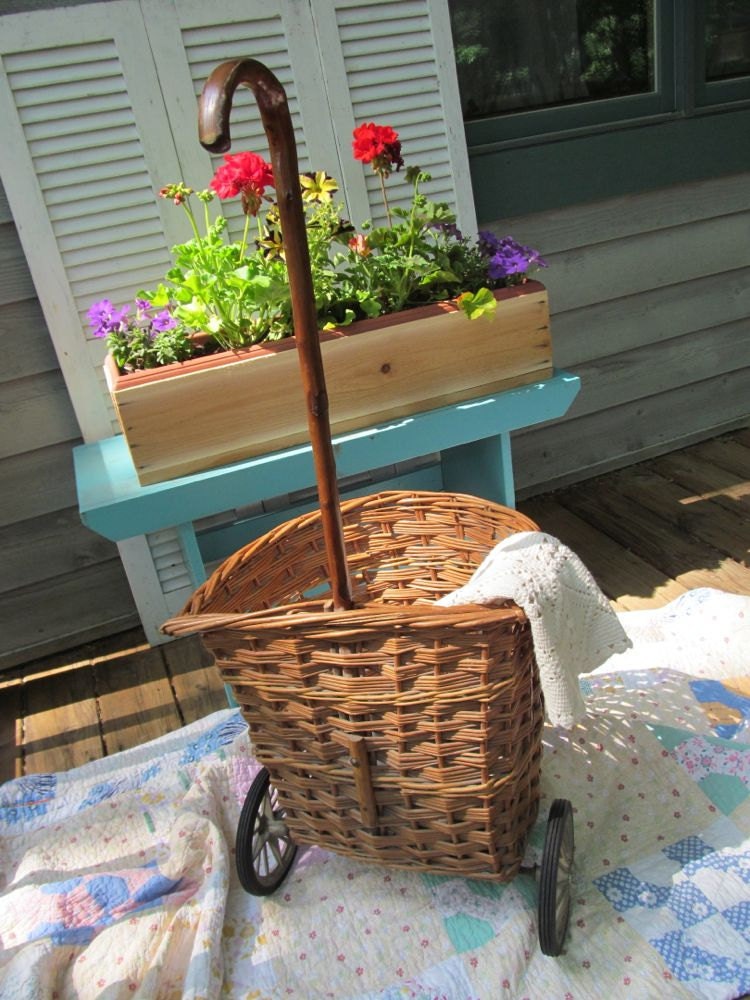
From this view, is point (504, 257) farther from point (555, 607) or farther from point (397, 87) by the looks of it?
Result: point (555, 607)

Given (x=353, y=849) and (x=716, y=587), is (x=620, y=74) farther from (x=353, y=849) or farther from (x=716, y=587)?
(x=353, y=849)

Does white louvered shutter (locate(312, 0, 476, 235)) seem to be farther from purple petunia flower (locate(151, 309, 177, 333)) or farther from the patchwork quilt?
the patchwork quilt

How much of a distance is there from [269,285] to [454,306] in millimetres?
397

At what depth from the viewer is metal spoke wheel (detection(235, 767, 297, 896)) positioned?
126 centimetres

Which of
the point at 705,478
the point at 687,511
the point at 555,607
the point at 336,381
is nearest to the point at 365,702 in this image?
the point at 555,607

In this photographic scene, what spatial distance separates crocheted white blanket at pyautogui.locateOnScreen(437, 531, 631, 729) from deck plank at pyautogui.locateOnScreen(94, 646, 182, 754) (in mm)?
1057

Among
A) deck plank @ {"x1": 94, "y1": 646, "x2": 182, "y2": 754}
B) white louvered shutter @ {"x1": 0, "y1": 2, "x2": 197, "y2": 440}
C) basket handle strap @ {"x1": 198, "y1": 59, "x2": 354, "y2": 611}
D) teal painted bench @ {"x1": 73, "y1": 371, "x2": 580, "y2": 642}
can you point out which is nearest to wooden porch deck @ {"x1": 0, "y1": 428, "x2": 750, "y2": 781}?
deck plank @ {"x1": 94, "y1": 646, "x2": 182, "y2": 754}

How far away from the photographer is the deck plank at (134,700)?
1825 millimetres

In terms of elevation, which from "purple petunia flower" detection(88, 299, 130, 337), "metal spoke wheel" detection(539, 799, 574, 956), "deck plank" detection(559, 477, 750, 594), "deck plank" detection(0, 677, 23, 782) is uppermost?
"purple petunia flower" detection(88, 299, 130, 337)

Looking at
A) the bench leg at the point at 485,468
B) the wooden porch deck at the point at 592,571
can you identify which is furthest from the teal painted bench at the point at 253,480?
the wooden porch deck at the point at 592,571

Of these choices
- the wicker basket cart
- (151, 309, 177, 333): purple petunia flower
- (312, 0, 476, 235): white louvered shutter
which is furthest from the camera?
(312, 0, 476, 235): white louvered shutter

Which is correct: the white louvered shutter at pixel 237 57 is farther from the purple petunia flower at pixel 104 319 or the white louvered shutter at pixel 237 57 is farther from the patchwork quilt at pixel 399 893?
the patchwork quilt at pixel 399 893

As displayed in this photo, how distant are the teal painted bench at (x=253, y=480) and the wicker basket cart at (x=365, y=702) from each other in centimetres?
29

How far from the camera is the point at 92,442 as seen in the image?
1.91 metres
